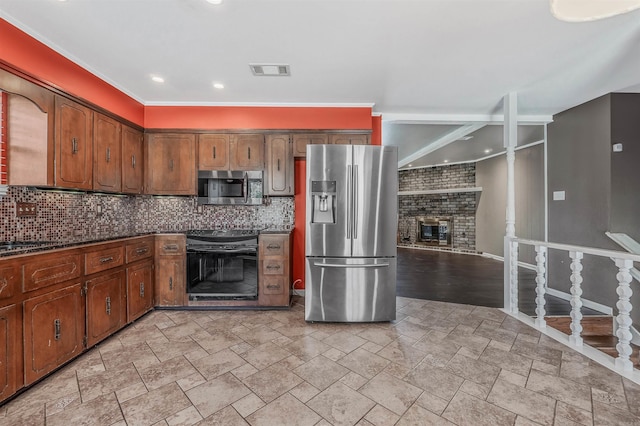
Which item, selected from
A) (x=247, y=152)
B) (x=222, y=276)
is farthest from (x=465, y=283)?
(x=247, y=152)

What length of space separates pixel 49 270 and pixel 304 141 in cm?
272

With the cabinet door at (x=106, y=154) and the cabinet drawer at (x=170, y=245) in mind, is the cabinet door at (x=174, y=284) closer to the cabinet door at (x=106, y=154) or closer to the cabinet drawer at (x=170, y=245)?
the cabinet drawer at (x=170, y=245)

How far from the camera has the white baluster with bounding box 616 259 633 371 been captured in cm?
201

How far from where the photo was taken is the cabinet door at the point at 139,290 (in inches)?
108

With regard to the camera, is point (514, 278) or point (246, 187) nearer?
point (514, 278)

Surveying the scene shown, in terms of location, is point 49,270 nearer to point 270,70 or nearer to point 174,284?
point 174,284

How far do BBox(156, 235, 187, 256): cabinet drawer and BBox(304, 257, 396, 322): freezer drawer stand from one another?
1557 millimetres

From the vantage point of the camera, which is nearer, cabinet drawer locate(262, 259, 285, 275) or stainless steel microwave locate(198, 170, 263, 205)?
cabinet drawer locate(262, 259, 285, 275)

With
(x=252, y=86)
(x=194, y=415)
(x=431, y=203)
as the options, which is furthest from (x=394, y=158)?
(x=431, y=203)

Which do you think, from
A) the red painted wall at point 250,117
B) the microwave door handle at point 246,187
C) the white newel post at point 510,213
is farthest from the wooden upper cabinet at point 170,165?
the white newel post at point 510,213

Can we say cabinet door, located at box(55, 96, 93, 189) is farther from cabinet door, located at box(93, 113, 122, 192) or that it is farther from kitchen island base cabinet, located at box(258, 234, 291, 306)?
kitchen island base cabinet, located at box(258, 234, 291, 306)

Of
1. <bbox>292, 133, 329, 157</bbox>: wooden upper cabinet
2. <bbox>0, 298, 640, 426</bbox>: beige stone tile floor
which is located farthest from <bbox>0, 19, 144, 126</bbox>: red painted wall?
<bbox>0, 298, 640, 426</bbox>: beige stone tile floor

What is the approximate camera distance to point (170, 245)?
3.13 m

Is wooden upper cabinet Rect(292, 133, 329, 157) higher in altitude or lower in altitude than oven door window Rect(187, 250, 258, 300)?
higher
